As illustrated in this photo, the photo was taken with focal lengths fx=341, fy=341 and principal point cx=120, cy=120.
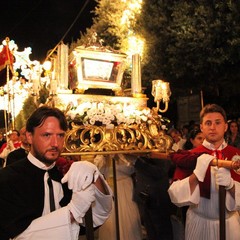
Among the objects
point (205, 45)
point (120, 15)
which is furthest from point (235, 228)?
point (120, 15)

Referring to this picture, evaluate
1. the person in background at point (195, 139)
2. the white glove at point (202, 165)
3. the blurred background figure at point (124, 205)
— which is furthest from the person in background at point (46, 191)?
the person in background at point (195, 139)

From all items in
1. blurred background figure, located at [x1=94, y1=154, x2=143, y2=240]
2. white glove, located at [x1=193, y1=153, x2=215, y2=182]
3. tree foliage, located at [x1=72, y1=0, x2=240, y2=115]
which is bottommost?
blurred background figure, located at [x1=94, y1=154, x2=143, y2=240]

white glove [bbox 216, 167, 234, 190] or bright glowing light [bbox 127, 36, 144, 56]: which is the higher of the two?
bright glowing light [bbox 127, 36, 144, 56]

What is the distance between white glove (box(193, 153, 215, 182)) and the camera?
270cm

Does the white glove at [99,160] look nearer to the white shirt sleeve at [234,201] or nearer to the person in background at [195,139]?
the person in background at [195,139]

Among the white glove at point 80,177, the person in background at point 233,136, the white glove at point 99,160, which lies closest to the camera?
the white glove at point 80,177

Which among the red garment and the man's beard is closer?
the man's beard

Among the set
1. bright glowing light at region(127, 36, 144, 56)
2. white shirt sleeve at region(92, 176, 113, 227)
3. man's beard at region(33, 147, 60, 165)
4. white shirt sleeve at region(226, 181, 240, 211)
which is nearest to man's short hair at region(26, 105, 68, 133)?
man's beard at region(33, 147, 60, 165)

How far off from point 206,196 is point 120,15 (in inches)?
352

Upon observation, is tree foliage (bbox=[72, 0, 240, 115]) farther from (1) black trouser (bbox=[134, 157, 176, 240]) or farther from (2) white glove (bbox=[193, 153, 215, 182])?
(2) white glove (bbox=[193, 153, 215, 182])

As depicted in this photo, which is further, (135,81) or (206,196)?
(135,81)

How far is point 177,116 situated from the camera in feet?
53.6

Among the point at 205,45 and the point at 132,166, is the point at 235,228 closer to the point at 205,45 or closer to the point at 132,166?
the point at 132,166

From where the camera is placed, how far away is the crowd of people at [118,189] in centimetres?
208
